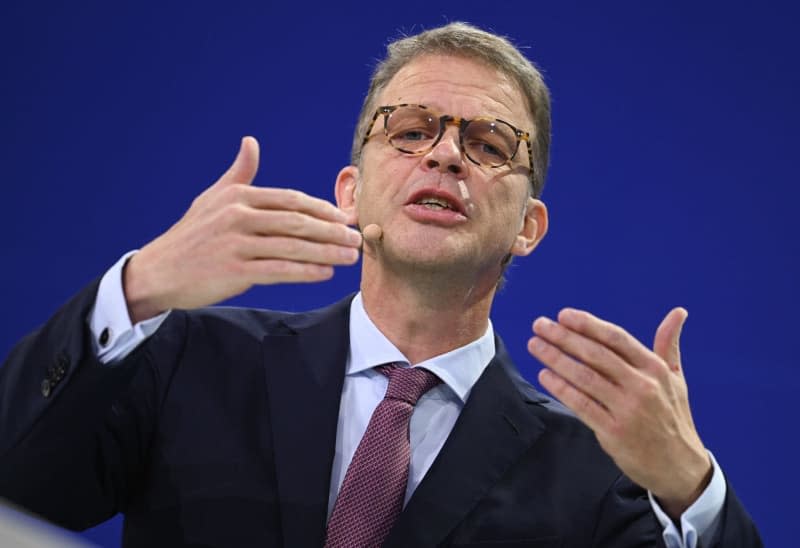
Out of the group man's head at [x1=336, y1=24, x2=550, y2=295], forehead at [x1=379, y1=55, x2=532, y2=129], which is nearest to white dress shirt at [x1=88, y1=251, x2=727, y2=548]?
man's head at [x1=336, y1=24, x2=550, y2=295]

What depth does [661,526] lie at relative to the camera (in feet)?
4.89

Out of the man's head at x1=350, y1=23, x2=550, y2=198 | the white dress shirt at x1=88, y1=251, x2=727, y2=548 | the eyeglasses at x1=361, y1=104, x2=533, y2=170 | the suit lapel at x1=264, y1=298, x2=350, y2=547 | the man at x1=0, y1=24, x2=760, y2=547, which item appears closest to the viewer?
the man at x1=0, y1=24, x2=760, y2=547

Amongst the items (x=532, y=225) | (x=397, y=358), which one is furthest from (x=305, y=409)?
(x=532, y=225)

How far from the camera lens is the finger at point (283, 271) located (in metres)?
1.25

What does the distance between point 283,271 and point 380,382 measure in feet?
2.04

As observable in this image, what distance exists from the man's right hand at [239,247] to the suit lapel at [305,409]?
0.42 metres

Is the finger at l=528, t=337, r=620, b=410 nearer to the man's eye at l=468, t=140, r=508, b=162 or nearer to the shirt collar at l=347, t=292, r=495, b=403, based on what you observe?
the shirt collar at l=347, t=292, r=495, b=403

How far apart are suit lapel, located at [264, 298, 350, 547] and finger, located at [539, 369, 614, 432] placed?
0.47 m

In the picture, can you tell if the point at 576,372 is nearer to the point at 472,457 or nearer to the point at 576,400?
the point at 576,400

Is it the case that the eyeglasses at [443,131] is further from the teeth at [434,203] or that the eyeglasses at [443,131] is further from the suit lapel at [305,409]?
the suit lapel at [305,409]

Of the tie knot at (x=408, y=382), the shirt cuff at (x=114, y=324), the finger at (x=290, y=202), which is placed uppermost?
the finger at (x=290, y=202)

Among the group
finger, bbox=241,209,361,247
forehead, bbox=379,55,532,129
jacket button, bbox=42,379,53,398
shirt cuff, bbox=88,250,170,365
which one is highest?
forehead, bbox=379,55,532,129

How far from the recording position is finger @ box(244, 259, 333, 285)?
4.11 feet

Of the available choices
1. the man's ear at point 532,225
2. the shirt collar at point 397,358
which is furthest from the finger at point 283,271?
the man's ear at point 532,225
